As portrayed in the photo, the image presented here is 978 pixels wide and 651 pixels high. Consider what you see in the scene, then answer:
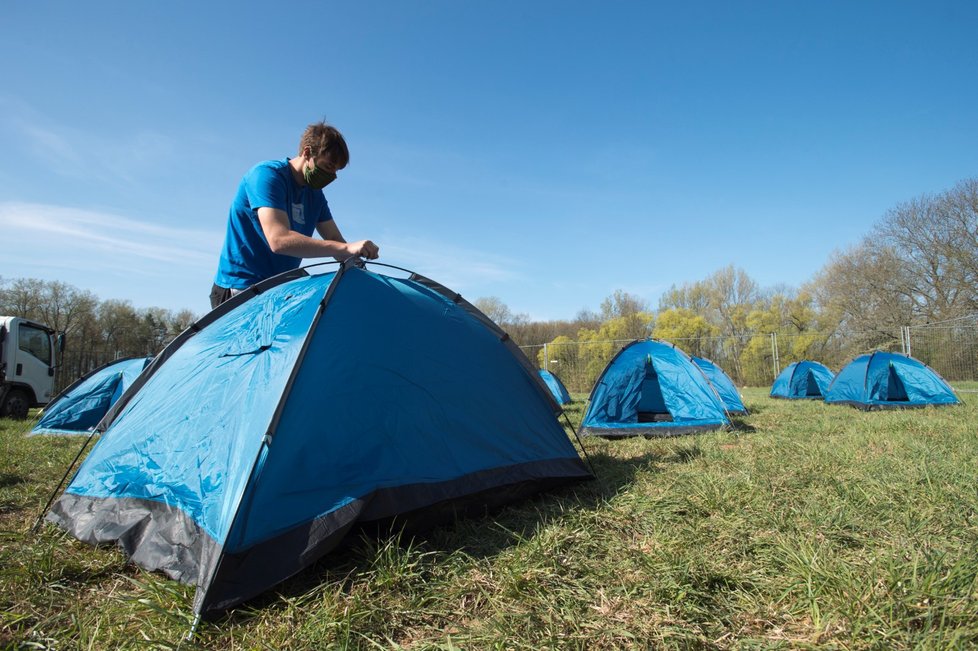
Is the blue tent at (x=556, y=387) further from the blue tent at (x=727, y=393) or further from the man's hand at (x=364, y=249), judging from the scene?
the man's hand at (x=364, y=249)

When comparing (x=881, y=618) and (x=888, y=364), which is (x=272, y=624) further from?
(x=888, y=364)

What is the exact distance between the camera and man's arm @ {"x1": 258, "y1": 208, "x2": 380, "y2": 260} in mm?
2807

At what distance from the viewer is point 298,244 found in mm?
2805

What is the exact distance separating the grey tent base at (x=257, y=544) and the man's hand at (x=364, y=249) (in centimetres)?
130

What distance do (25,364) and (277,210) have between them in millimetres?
11078

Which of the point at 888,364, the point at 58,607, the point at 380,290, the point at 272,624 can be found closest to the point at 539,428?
the point at 380,290

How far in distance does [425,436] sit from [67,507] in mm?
1949

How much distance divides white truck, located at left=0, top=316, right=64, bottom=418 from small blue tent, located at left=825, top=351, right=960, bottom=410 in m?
16.2

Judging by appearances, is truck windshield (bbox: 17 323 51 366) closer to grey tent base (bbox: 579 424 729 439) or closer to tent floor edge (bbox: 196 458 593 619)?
grey tent base (bbox: 579 424 729 439)

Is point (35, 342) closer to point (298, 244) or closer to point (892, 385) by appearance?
point (298, 244)

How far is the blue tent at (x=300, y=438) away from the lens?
202 cm

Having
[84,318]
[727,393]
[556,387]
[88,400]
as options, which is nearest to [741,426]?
[727,393]

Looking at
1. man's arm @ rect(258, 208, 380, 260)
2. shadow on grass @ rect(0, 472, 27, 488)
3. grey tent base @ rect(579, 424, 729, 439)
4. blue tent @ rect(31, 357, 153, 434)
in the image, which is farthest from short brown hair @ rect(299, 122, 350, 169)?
blue tent @ rect(31, 357, 153, 434)

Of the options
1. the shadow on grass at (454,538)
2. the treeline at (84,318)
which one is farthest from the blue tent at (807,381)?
the treeline at (84,318)
